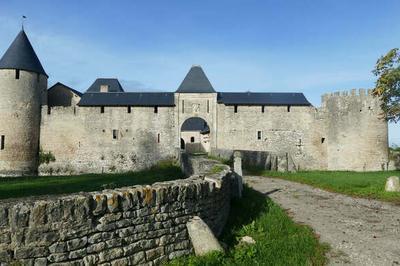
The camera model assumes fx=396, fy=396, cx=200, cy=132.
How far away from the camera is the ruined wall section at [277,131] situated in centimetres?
2888

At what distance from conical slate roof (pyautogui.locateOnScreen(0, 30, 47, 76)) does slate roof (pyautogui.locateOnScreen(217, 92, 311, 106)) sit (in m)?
13.5

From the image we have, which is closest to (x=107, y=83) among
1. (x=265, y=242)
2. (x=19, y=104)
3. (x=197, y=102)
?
(x=19, y=104)

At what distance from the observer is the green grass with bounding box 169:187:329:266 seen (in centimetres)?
553

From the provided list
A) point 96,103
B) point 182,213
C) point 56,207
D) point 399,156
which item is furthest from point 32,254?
point 399,156

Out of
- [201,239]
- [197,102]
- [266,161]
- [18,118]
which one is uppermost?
[197,102]

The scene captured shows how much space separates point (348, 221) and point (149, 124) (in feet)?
73.3

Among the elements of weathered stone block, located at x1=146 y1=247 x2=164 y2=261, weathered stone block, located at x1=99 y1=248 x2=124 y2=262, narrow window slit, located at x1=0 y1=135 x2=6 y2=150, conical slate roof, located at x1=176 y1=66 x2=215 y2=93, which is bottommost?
weathered stone block, located at x1=146 y1=247 x2=164 y2=261

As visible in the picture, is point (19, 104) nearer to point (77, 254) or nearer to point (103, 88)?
point (103, 88)

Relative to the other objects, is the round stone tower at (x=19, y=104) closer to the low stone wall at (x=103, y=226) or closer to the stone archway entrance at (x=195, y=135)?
Answer: the stone archway entrance at (x=195, y=135)

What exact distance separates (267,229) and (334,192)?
6.00 metres

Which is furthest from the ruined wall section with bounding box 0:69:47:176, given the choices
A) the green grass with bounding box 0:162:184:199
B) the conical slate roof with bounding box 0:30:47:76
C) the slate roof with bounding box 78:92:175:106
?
the green grass with bounding box 0:162:184:199

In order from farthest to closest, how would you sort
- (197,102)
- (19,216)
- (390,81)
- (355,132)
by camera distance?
(197,102)
(355,132)
(390,81)
(19,216)

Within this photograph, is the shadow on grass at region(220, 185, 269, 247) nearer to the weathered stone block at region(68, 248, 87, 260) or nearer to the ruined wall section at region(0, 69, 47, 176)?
the weathered stone block at region(68, 248, 87, 260)

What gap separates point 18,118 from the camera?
28.0 metres
